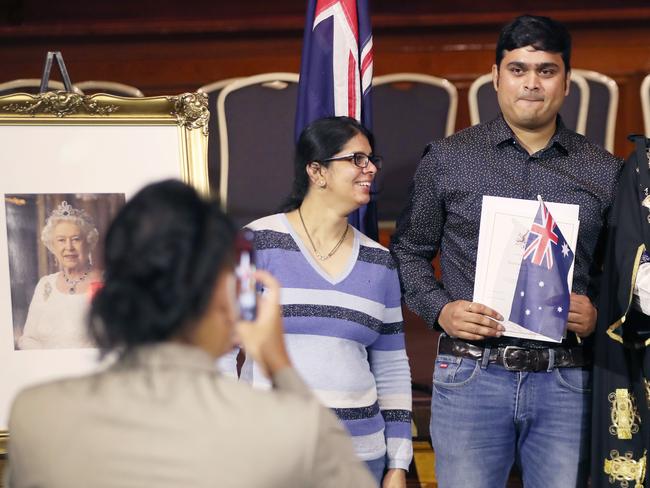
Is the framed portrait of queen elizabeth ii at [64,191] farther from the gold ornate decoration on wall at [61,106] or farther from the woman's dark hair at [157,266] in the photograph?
the woman's dark hair at [157,266]

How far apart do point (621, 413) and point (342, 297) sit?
705 mm

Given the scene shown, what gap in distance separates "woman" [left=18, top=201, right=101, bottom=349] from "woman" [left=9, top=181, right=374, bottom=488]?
4.12 ft

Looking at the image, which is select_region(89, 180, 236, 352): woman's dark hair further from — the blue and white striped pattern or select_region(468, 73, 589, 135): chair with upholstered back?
select_region(468, 73, 589, 135): chair with upholstered back

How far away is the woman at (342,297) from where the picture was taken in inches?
90.0

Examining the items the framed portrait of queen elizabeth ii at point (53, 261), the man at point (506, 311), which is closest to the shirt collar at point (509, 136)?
the man at point (506, 311)

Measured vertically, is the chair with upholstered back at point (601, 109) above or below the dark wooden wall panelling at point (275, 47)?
below

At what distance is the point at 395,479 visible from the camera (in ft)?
7.66

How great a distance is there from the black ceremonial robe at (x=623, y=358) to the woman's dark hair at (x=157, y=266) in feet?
4.60

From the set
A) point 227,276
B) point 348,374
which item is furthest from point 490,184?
point 227,276

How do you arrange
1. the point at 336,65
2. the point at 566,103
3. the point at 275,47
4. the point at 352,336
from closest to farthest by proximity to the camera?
the point at 352,336 < the point at 336,65 < the point at 566,103 < the point at 275,47

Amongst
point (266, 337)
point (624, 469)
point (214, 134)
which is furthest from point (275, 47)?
point (266, 337)

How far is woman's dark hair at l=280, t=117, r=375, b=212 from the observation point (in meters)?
2.47

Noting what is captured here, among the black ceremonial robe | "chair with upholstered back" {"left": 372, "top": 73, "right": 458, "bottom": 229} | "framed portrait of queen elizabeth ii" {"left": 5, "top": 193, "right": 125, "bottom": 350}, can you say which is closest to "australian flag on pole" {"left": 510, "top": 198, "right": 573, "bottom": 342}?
the black ceremonial robe

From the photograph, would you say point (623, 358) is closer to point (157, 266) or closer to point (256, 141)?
point (157, 266)
